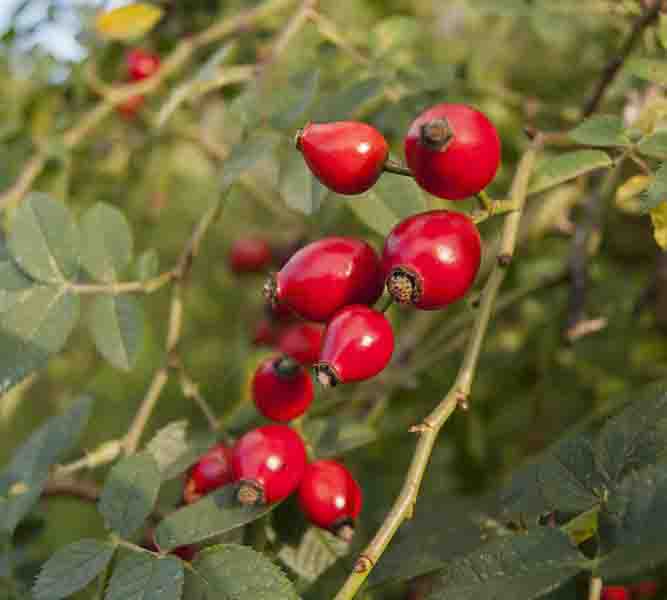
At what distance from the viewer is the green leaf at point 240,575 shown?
1.10m

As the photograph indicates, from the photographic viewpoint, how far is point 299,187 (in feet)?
5.24

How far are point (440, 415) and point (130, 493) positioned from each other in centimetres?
50

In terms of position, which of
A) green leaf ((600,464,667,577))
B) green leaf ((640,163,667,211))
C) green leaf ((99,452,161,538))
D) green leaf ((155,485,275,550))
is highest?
green leaf ((640,163,667,211))

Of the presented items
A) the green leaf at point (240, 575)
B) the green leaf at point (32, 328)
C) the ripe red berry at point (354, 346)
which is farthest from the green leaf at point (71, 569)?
the ripe red berry at point (354, 346)

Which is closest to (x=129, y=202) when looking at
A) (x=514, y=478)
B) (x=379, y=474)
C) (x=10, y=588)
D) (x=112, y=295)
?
(x=379, y=474)

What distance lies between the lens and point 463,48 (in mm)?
3758

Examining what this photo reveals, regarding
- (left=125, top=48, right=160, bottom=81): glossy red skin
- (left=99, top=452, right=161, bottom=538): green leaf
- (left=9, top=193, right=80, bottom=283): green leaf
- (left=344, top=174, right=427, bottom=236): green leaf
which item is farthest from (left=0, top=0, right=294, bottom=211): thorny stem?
(left=99, top=452, right=161, bottom=538): green leaf

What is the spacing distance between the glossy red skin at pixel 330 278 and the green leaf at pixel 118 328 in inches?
16.3

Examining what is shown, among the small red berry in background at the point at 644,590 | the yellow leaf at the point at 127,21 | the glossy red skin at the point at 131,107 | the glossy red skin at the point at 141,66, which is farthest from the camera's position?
the glossy red skin at the point at 131,107

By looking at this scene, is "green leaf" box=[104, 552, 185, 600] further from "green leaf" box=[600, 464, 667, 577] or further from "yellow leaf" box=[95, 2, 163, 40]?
"yellow leaf" box=[95, 2, 163, 40]

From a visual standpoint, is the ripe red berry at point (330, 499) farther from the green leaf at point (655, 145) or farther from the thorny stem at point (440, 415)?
the green leaf at point (655, 145)

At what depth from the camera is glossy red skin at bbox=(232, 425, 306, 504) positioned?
1.31 meters

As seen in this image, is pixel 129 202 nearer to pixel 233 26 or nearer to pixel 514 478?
pixel 233 26

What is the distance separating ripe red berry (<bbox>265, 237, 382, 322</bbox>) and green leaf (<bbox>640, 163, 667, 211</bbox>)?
39 centimetres
